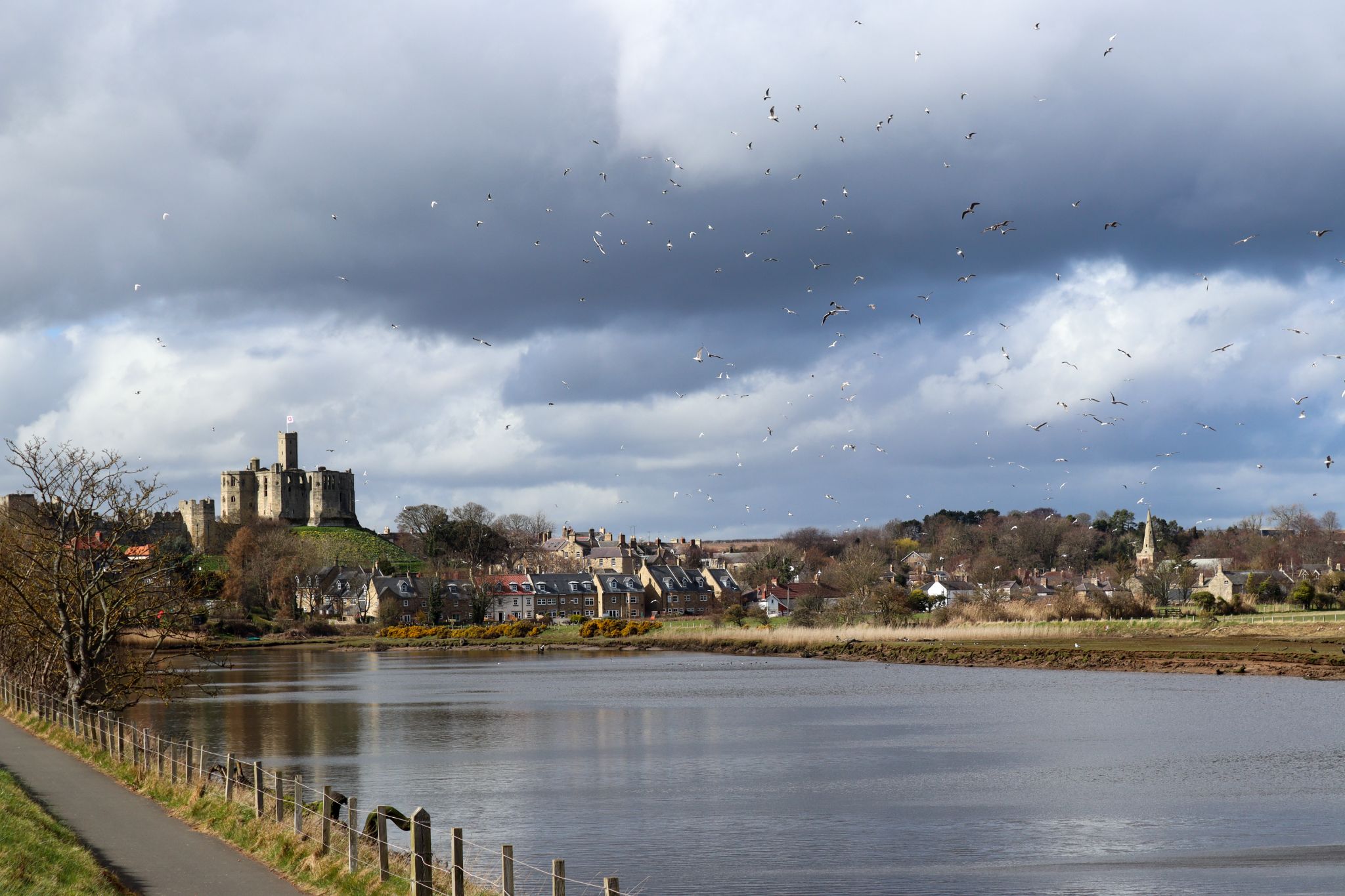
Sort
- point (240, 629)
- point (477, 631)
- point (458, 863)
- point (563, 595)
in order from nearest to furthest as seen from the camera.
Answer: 1. point (458, 863)
2. point (240, 629)
3. point (477, 631)
4. point (563, 595)

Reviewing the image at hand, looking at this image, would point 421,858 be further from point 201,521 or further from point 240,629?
point 201,521

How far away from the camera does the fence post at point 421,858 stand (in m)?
15.9

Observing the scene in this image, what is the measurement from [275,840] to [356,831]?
2.08m

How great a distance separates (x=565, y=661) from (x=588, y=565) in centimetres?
9277

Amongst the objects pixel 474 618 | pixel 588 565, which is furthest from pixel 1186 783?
pixel 588 565

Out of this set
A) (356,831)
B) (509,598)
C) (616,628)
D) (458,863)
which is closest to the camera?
(458,863)

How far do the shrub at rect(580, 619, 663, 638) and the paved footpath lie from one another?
104 metres

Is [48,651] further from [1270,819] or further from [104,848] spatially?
[1270,819]

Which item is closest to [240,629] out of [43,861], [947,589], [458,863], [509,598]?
[509,598]

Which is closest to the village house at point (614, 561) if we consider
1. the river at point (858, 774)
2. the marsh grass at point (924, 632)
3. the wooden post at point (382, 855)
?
the marsh grass at point (924, 632)

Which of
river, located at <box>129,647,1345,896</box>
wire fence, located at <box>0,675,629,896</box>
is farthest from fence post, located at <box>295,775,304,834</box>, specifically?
river, located at <box>129,647,1345,896</box>

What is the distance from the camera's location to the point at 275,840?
19125 millimetres

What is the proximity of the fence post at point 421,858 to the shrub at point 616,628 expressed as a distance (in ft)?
369

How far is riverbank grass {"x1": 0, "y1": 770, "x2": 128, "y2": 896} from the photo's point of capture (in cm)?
1476
